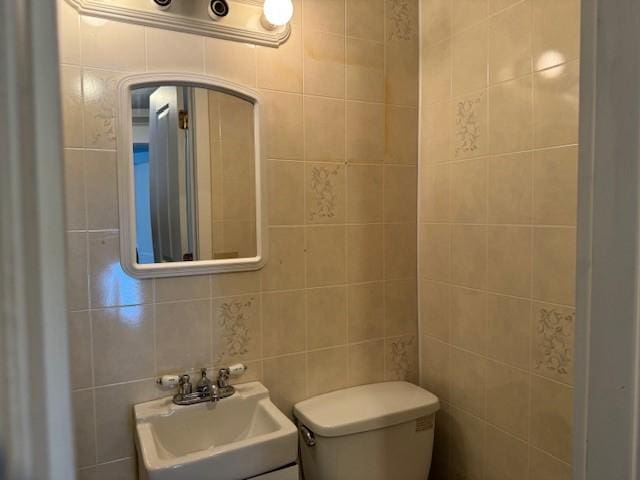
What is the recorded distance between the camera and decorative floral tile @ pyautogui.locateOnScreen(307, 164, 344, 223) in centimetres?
157

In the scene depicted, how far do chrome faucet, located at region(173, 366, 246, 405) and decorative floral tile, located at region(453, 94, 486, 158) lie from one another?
1.12 meters

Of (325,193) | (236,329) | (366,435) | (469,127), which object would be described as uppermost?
(469,127)

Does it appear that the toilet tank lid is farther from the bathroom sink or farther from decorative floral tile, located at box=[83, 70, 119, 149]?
decorative floral tile, located at box=[83, 70, 119, 149]

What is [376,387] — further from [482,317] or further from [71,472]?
[71,472]

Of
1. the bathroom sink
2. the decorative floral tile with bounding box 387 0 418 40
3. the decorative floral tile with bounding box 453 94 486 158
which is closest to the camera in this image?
the bathroom sink

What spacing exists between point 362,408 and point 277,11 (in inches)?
53.3

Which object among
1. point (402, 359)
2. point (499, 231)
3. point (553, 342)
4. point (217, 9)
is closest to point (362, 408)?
point (402, 359)

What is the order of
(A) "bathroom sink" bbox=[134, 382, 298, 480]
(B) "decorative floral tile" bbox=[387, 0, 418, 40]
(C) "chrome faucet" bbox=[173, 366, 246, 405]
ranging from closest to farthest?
(A) "bathroom sink" bbox=[134, 382, 298, 480] < (C) "chrome faucet" bbox=[173, 366, 246, 405] < (B) "decorative floral tile" bbox=[387, 0, 418, 40]

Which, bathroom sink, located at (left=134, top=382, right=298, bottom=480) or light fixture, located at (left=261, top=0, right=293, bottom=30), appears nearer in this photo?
bathroom sink, located at (left=134, top=382, right=298, bottom=480)

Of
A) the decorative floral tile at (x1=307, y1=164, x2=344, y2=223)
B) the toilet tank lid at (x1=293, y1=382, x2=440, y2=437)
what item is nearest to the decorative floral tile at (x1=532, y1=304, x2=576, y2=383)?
the toilet tank lid at (x1=293, y1=382, x2=440, y2=437)

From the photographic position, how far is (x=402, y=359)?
1780 mm

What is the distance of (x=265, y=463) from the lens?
117 cm

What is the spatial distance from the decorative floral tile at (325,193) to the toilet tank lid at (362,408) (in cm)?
65

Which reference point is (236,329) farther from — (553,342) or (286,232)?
(553,342)
